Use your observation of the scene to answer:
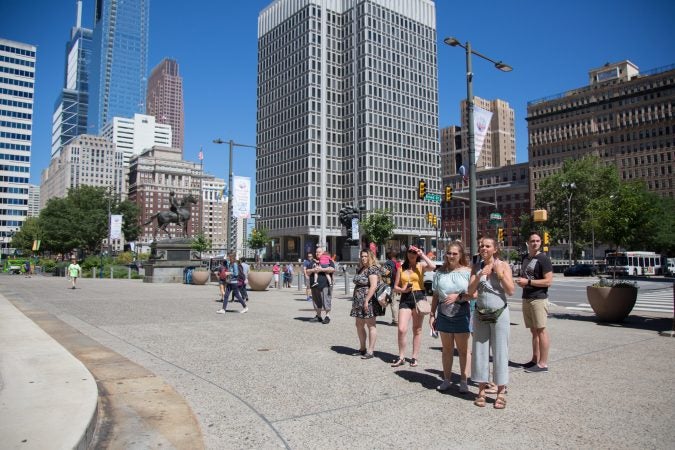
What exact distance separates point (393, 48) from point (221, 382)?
113608 mm

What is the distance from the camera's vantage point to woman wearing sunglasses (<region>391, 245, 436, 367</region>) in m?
7.52

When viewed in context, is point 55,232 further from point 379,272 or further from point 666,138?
point 666,138

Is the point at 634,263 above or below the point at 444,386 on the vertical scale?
above

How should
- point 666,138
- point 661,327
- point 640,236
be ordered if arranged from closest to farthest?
point 661,327, point 640,236, point 666,138

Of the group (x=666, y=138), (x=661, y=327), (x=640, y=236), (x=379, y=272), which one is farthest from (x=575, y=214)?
(x=379, y=272)

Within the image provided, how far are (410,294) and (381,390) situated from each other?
77.1 inches

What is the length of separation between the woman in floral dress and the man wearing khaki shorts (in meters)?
2.22

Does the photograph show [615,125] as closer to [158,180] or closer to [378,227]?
[378,227]

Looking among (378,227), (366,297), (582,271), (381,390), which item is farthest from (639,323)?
(378,227)

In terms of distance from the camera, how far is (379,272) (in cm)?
791

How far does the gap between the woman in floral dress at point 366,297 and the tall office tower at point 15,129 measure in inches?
5102

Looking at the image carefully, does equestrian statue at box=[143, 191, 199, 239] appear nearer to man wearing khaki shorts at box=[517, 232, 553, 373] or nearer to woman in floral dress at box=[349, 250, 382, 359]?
woman in floral dress at box=[349, 250, 382, 359]

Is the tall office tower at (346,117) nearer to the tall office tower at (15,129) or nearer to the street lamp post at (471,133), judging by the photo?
the tall office tower at (15,129)

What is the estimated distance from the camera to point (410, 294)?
7746 millimetres
